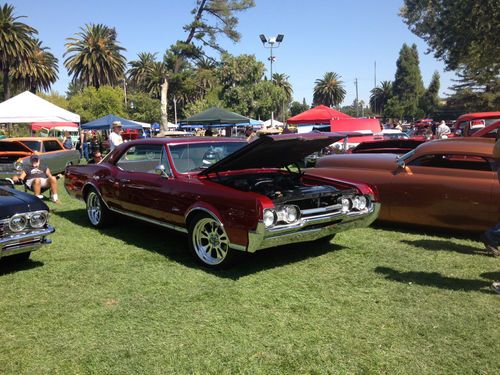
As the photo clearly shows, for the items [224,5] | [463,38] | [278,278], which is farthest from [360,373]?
[224,5]

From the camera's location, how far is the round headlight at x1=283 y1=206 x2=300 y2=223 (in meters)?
4.49

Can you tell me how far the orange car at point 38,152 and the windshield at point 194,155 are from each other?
760 cm

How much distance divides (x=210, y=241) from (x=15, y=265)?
2385mm

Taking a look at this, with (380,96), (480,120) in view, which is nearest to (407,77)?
(380,96)

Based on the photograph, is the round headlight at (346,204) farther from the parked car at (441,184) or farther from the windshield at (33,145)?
the windshield at (33,145)

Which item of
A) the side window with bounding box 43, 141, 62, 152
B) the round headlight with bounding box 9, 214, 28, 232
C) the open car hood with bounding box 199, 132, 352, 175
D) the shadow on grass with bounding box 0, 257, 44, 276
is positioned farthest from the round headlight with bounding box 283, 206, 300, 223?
the side window with bounding box 43, 141, 62, 152

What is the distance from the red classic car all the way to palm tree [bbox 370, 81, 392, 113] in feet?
335

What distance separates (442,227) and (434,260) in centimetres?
106

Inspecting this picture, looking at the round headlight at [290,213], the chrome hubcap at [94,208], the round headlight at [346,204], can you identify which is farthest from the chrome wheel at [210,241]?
the chrome hubcap at [94,208]

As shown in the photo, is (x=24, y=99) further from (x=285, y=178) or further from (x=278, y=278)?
(x=278, y=278)

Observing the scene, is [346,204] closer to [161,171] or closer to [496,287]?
[496,287]

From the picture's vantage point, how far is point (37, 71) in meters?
46.3

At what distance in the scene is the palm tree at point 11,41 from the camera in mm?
37594

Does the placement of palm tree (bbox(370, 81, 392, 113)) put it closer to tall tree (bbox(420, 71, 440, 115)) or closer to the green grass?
tall tree (bbox(420, 71, 440, 115))
